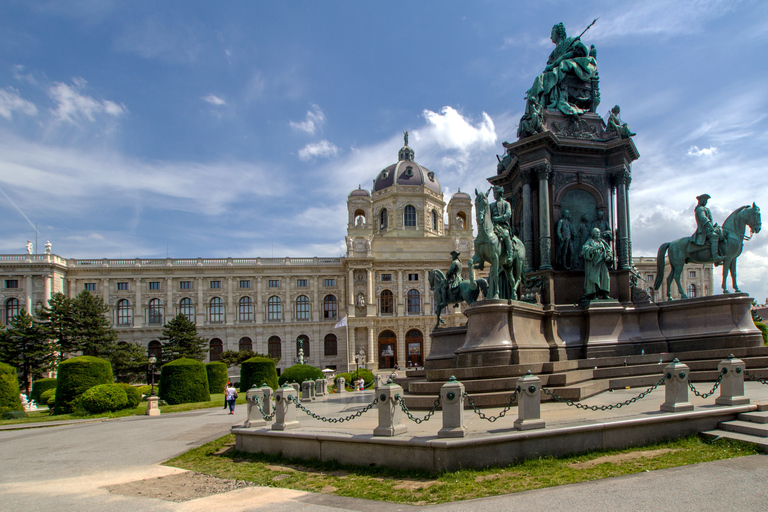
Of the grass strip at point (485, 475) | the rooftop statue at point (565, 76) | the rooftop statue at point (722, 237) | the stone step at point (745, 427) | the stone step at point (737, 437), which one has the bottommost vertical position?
the grass strip at point (485, 475)

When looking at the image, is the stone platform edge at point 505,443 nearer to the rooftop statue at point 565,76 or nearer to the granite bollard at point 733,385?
the granite bollard at point 733,385

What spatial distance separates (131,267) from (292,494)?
240 feet

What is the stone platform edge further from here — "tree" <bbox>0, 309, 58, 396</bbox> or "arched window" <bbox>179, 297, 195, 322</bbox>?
"arched window" <bbox>179, 297, 195, 322</bbox>

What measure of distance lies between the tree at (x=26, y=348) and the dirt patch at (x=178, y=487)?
46.2 m

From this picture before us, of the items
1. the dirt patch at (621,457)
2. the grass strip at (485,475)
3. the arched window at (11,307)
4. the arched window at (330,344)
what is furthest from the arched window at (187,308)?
the dirt patch at (621,457)

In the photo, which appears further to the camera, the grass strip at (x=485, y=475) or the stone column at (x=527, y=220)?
the stone column at (x=527, y=220)

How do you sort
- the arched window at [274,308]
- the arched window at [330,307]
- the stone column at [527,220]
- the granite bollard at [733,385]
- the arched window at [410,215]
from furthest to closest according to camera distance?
1. the arched window at [410,215]
2. the arched window at [330,307]
3. the arched window at [274,308]
4. the stone column at [527,220]
5. the granite bollard at [733,385]

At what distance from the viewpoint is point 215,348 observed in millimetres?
75188

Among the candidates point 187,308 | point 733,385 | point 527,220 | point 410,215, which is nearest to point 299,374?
point 527,220

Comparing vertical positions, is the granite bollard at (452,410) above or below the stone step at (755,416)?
above

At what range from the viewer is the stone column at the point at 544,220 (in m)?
16.7

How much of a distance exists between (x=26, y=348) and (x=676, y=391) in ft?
184

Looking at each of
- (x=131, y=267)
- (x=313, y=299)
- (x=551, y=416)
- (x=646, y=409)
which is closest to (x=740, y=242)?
(x=646, y=409)

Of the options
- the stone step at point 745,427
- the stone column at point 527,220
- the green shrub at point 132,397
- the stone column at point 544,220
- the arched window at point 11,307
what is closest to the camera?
the stone step at point 745,427
